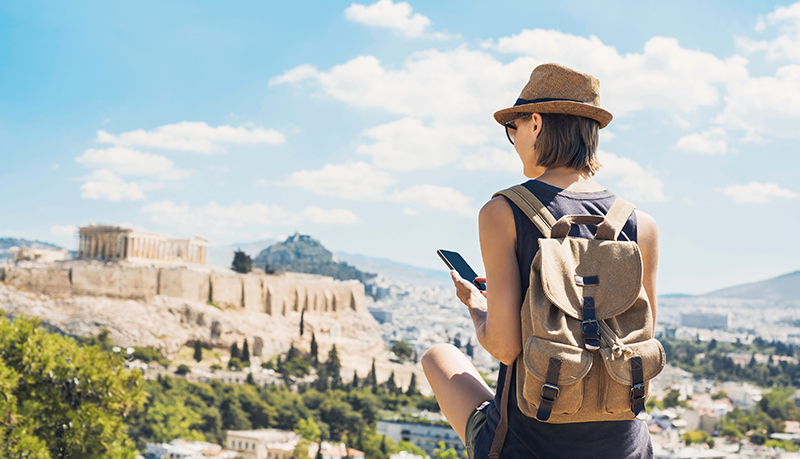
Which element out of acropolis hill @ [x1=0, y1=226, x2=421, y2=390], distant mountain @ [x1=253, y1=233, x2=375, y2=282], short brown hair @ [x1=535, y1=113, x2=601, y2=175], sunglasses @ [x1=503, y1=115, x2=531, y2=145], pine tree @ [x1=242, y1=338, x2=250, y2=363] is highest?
distant mountain @ [x1=253, y1=233, x2=375, y2=282]

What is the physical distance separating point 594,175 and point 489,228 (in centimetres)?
29

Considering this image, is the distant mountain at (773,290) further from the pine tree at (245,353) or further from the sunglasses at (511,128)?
the sunglasses at (511,128)

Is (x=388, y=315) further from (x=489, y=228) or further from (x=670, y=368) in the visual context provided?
(x=489, y=228)

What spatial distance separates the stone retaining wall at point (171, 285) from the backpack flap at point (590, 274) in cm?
3240

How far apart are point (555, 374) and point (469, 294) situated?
32cm

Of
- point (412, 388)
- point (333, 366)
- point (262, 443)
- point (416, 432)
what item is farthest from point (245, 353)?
point (416, 432)

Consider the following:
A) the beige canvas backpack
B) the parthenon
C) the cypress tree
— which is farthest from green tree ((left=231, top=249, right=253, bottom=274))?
the beige canvas backpack

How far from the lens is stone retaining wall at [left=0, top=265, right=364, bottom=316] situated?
100 feet

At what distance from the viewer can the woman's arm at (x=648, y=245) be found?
1242 mm

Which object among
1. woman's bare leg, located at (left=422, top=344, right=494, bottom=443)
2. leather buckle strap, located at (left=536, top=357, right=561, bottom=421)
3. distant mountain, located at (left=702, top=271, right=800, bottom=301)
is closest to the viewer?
leather buckle strap, located at (left=536, top=357, right=561, bottom=421)

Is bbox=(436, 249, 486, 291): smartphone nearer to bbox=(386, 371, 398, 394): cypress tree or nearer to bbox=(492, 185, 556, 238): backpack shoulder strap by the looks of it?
bbox=(492, 185, 556, 238): backpack shoulder strap

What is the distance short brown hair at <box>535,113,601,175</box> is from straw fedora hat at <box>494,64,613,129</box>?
0.05 ft

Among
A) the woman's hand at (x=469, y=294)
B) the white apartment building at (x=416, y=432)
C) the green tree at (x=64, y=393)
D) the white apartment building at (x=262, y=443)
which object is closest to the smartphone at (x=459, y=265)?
the woman's hand at (x=469, y=294)

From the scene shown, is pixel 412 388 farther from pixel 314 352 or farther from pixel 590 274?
pixel 590 274
